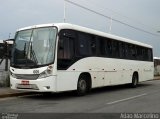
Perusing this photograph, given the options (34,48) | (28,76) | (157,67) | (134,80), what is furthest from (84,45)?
(157,67)

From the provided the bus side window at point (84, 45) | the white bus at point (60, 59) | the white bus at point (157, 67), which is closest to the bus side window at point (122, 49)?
the white bus at point (60, 59)

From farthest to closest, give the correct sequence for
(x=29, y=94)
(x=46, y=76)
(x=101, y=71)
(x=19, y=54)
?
(x=101, y=71) < (x=29, y=94) < (x=19, y=54) < (x=46, y=76)

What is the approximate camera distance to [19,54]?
52.9 ft

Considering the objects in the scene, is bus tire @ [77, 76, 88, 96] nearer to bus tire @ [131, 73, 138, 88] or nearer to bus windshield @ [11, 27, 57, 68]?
bus windshield @ [11, 27, 57, 68]

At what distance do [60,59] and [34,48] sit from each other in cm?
118

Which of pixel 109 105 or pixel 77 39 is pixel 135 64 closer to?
pixel 77 39

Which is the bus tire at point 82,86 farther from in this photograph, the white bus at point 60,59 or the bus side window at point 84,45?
the bus side window at point 84,45

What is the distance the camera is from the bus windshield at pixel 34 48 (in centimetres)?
1533

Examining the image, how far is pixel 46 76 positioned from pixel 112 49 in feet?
22.1

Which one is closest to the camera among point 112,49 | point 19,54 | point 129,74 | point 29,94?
point 19,54

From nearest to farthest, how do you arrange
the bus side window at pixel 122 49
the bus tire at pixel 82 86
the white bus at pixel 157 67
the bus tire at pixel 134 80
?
1. the bus tire at pixel 82 86
2. the bus side window at pixel 122 49
3. the bus tire at pixel 134 80
4. the white bus at pixel 157 67

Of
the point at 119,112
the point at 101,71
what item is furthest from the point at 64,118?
the point at 101,71

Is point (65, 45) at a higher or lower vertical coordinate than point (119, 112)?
higher

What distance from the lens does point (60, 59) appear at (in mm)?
15570
